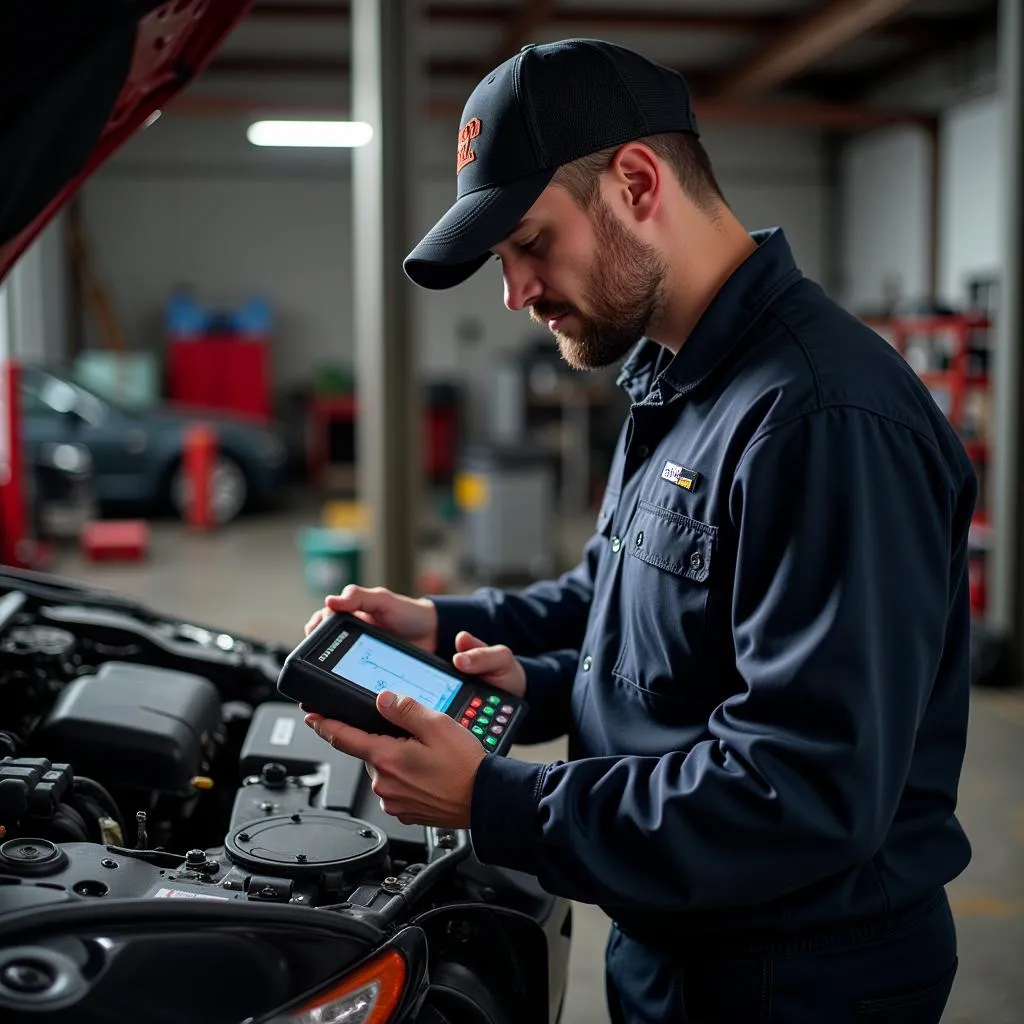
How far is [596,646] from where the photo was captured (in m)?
1.38

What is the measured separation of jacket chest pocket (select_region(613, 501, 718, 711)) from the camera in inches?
47.0

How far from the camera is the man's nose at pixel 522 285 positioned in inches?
50.7

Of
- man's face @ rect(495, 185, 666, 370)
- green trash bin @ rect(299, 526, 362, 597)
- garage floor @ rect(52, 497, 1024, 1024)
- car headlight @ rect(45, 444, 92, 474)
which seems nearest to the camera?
man's face @ rect(495, 185, 666, 370)

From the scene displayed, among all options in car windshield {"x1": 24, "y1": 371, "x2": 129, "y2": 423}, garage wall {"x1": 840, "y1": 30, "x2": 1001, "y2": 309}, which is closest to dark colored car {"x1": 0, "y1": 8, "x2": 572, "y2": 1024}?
car windshield {"x1": 24, "y1": 371, "x2": 129, "y2": 423}

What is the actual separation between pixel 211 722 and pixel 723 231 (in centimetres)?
101

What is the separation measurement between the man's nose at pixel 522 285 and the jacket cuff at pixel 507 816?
0.50 metres

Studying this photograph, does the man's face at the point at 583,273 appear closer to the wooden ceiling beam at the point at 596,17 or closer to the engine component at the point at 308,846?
the engine component at the point at 308,846

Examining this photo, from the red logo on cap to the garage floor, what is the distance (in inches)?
73.8

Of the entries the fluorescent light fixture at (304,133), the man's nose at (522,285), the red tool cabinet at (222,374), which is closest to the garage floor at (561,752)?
the man's nose at (522,285)

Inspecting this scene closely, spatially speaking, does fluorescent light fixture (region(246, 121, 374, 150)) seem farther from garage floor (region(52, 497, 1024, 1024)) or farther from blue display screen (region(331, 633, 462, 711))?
blue display screen (region(331, 633, 462, 711))

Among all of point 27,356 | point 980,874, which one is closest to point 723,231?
point 980,874

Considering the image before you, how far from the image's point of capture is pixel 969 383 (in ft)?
19.5

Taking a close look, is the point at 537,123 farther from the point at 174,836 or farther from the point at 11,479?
the point at 11,479

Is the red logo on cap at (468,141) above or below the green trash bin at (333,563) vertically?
above
